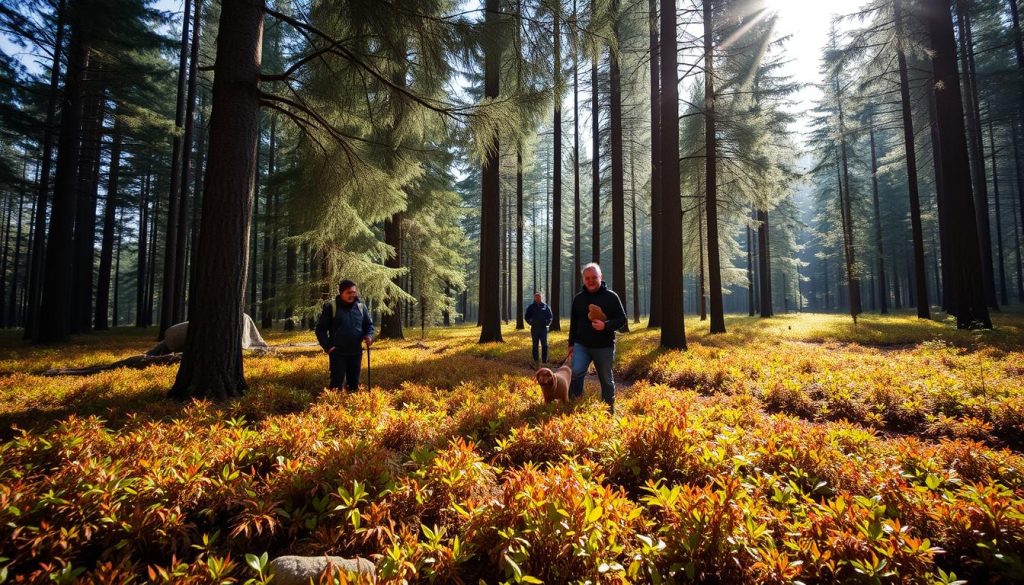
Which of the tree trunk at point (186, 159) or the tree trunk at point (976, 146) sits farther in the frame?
the tree trunk at point (976, 146)

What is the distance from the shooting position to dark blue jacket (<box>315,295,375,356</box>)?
607cm

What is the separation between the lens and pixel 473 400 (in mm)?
5598

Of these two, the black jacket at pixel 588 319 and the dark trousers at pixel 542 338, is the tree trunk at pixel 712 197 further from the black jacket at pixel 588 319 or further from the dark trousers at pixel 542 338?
the black jacket at pixel 588 319

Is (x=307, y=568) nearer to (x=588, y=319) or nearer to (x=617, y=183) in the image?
(x=588, y=319)

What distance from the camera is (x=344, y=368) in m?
6.31

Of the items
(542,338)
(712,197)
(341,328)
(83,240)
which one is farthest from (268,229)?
(712,197)

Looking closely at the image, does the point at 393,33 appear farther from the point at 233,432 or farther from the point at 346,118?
the point at 233,432

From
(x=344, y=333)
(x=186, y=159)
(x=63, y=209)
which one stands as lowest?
(x=344, y=333)

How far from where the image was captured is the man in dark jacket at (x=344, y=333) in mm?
6102

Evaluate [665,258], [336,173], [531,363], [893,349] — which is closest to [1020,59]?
[893,349]

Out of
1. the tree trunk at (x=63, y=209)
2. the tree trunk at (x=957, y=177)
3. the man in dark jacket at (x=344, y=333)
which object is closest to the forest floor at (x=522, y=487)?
the man in dark jacket at (x=344, y=333)

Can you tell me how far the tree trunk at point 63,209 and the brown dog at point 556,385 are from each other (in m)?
18.8

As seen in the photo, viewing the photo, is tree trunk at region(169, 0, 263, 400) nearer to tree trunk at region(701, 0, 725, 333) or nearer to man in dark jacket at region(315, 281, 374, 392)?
man in dark jacket at region(315, 281, 374, 392)

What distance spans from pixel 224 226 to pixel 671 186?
34.1 ft
